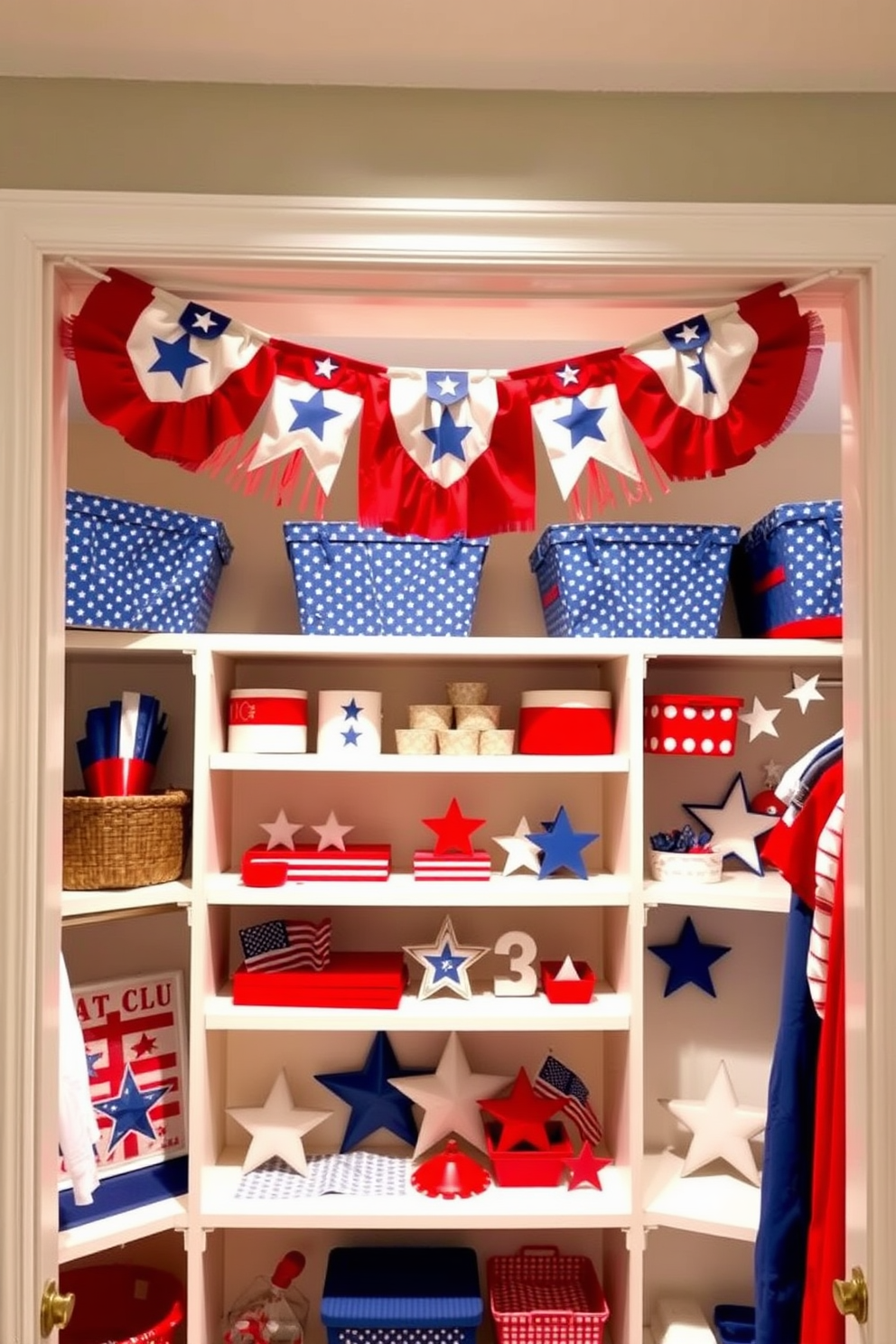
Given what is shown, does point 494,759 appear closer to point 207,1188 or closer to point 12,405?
point 207,1188

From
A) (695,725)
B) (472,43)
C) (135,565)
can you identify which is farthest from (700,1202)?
(472,43)

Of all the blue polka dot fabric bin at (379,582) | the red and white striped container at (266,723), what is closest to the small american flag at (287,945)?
the red and white striped container at (266,723)

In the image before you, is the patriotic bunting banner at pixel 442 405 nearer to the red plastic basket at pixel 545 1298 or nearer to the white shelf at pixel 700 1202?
the white shelf at pixel 700 1202

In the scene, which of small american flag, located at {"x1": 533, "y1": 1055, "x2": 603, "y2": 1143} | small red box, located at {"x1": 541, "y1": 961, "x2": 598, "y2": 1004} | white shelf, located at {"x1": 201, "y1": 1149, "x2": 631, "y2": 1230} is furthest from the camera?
small american flag, located at {"x1": 533, "y1": 1055, "x2": 603, "y2": 1143}

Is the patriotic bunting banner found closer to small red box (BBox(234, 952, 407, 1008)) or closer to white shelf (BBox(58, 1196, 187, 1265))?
small red box (BBox(234, 952, 407, 1008))

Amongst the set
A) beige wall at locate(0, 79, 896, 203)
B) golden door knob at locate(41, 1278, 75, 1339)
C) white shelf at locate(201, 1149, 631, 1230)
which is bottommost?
white shelf at locate(201, 1149, 631, 1230)

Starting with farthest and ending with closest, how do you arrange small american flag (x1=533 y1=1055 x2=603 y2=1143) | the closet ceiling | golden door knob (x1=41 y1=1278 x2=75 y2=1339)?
Result: small american flag (x1=533 y1=1055 x2=603 y2=1143)
golden door knob (x1=41 y1=1278 x2=75 y2=1339)
the closet ceiling

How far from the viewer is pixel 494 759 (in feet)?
6.94

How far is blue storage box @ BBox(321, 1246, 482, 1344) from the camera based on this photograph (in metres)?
2.09

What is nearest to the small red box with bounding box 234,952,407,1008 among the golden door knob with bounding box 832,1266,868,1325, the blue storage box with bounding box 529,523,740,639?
the blue storage box with bounding box 529,523,740,639

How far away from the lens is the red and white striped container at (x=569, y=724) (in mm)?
2158

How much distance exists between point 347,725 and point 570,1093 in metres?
0.95

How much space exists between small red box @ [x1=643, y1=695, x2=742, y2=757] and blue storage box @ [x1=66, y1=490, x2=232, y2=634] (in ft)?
3.21

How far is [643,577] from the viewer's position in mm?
2123
